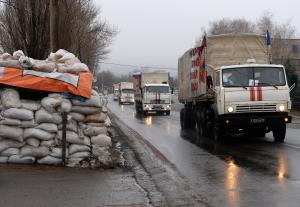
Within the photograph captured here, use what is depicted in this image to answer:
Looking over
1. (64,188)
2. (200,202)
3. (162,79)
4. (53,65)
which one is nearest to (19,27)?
(53,65)

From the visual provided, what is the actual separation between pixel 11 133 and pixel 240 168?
4.68 meters

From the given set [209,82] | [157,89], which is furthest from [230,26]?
[209,82]

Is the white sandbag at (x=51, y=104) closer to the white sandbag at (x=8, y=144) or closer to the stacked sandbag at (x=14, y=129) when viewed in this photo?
the stacked sandbag at (x=14, y=129)

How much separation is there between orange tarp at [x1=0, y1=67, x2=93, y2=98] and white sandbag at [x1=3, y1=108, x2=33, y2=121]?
0.54m

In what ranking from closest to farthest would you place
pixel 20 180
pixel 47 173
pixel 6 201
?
pixel 6 201 → pixel 20 180 → pixel 47 173

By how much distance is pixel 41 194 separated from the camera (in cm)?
782

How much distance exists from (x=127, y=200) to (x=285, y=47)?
71011 mm

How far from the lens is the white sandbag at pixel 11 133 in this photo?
403 inches

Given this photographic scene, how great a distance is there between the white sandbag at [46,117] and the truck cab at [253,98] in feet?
22.4

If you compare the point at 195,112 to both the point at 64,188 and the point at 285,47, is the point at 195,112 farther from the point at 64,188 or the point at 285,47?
the point at 285,47

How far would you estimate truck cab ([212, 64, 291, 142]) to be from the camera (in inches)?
624

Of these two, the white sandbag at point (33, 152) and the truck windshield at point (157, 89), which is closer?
the white sandbag at point (33, 152)

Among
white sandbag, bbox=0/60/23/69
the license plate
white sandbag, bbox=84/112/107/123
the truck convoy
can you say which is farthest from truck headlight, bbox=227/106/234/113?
white sandbag, bbox=0/60/23/69

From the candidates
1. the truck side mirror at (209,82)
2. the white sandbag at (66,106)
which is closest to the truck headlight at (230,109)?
the truck side mirror at (209,82)
